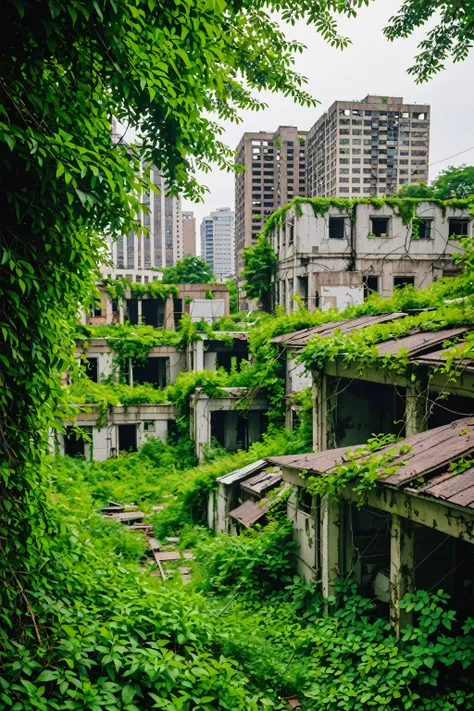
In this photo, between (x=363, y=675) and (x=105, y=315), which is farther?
(x=105, y=315)

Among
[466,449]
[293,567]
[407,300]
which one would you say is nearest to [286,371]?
[407,300]

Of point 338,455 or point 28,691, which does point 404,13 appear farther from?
point 28,691

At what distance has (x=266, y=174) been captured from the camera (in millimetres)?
75000

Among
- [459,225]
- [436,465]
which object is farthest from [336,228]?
[436,465]

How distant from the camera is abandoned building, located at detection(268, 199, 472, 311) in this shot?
27875 millimetres

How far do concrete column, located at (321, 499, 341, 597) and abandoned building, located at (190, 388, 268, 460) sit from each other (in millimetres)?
12163

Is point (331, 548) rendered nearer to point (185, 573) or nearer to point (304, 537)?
point (304, 537)

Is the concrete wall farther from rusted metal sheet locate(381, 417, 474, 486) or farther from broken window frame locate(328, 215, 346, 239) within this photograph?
broken window frame locate(328, 215, 346, 239)

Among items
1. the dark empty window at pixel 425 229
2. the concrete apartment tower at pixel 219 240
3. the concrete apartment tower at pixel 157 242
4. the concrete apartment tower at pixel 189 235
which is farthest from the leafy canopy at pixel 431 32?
the concrete apartment tower at pixel 219 240

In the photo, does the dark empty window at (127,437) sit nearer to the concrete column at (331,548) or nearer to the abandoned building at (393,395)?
the abandoned building at (393,395)

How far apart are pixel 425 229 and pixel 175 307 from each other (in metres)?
15.5

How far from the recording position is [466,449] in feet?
23.3

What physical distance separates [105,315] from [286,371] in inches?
702

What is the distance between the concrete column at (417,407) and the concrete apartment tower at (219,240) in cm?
16610
